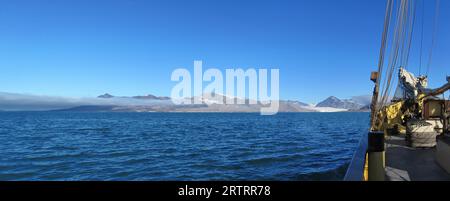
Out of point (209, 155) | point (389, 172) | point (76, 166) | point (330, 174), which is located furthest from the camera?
point (209, 155)

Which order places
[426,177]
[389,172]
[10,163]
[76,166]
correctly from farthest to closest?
[10,163] → [76,166] → [389,172] → [426,177]

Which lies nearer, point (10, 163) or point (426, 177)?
point (426, 177)

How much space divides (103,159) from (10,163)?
19.5ft

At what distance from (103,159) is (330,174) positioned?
1571 centimetres

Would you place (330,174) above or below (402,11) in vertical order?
below

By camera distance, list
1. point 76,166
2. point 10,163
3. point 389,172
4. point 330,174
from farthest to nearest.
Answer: point 10,163, point 76,166, point 330,174, point 389,172

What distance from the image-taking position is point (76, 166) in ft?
72.8

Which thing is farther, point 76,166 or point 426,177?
point 76,166
